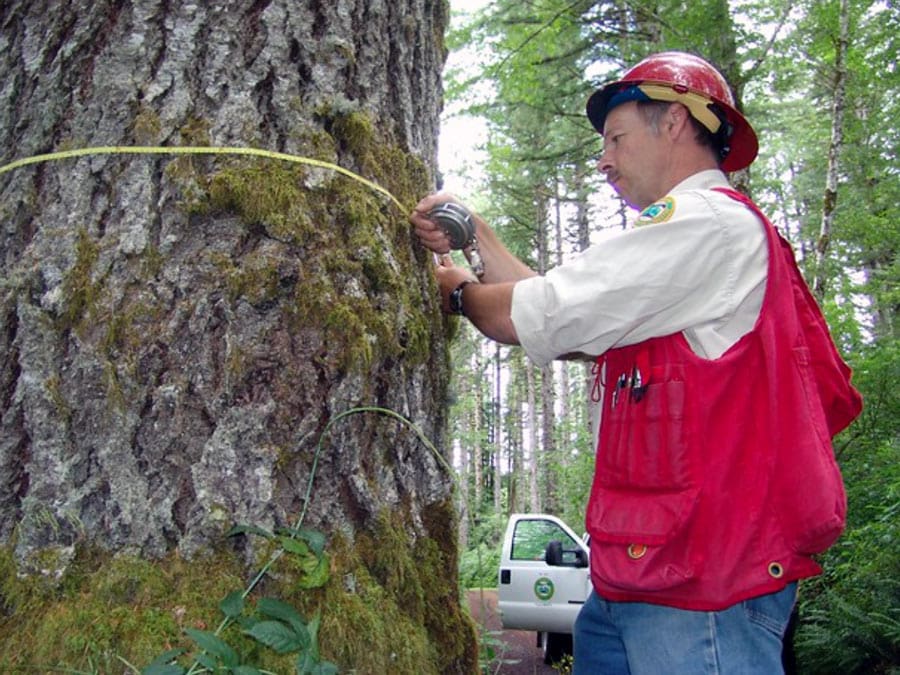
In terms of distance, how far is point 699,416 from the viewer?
1.67 m

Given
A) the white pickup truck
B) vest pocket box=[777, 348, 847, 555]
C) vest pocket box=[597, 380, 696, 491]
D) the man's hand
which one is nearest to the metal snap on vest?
Answer: vest pocket box=[597, 380, 696, 491]

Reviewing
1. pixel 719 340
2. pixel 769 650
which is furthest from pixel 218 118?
pixel 769 650

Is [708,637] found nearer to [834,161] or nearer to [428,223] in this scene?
[428,223]

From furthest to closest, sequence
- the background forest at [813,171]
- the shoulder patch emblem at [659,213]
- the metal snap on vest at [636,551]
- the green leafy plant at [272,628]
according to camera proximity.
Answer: the background forest at [813,171], the shoulder patch emblem at [659,213], the metal snap on vest at [636,551], the green leafy plant at [272,628]

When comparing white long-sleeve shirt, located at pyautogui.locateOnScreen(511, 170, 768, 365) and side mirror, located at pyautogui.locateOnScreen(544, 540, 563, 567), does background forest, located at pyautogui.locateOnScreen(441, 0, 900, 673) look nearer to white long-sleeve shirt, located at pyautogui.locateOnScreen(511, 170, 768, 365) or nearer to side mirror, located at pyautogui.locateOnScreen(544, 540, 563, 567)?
white long-sleeve shirt, located at pyautogui.locateOnScreen(511, 170, 768, 365)

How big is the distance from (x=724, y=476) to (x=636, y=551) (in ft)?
0.87

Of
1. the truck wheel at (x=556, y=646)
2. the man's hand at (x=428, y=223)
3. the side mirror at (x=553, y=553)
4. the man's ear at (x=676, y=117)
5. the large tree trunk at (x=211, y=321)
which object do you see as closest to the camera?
the large tree trunk at (x=211, y=321)

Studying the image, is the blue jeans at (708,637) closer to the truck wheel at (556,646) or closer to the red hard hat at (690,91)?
the red hard hat at (690,91)

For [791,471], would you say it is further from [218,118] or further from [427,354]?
[218,118]

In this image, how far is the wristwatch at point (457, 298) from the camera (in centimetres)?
214

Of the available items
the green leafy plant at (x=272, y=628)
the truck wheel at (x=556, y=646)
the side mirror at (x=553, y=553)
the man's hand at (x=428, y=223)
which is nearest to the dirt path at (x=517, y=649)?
the truck wheel at (x=556, y=646)

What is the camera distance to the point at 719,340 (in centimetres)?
178

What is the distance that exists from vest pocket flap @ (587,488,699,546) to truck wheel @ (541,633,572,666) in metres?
8.36

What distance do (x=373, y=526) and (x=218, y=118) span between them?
1.06 meters
